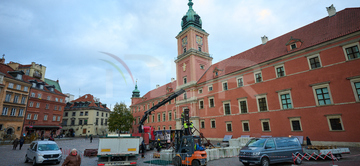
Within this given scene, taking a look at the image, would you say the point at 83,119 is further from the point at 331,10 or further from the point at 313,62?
the point at 331,10

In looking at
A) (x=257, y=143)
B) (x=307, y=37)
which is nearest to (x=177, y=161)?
(x=257, y=143)

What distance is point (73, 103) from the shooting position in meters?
59.9

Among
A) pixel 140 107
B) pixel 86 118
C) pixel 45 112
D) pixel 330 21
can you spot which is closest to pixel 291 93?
pixel 330 21

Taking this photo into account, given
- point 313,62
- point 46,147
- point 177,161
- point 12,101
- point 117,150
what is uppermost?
point 313,62

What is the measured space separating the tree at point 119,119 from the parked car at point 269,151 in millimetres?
40027

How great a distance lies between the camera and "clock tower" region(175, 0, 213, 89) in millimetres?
36750

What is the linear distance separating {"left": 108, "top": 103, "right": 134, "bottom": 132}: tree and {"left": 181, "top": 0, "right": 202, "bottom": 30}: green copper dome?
89.1 feet

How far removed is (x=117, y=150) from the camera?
11.4 metres

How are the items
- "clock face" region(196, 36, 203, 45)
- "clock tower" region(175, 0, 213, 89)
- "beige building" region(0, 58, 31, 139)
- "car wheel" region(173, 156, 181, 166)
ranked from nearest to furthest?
1. "car wheel" region(173, 156, 181, 166)
2. "beige building" region(0, 58, 31, 139)
3. "clock tower" region(175, 0, 213, 89)
4. "clock face" region(196, 36, 203, 45)

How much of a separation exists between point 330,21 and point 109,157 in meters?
28.3

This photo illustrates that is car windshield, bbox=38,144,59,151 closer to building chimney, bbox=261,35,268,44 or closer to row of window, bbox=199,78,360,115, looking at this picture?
row of window, bbox=199,78,360,115

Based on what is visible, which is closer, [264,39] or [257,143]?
[257,143]

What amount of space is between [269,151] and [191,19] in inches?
1400

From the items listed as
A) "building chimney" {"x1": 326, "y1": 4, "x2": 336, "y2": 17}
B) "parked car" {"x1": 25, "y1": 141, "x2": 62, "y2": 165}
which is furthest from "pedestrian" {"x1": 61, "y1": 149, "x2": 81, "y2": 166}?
"building chimney" {"x1": 326, "y1": 4, "x2": 336, "y2": 17}
